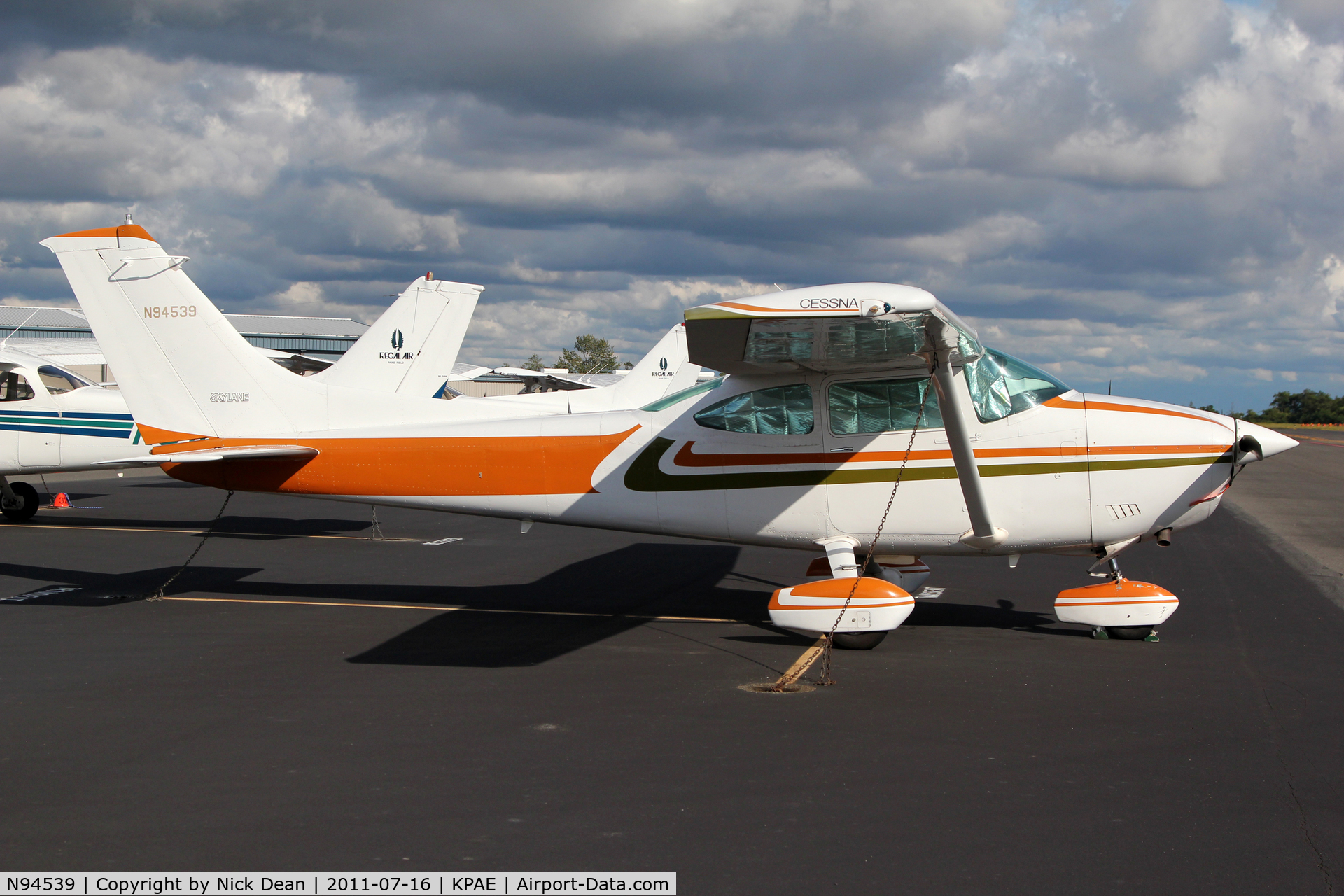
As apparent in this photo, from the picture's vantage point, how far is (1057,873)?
3.47 metres

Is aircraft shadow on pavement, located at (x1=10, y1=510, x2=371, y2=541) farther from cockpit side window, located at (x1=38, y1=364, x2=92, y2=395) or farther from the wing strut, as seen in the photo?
the wing strut

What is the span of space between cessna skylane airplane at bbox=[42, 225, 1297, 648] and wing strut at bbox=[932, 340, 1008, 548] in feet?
0.06

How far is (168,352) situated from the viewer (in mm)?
8422

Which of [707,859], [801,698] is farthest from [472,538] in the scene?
[707,859]

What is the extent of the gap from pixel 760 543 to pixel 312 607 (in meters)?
4.29

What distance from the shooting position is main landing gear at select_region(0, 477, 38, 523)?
14.4 metres

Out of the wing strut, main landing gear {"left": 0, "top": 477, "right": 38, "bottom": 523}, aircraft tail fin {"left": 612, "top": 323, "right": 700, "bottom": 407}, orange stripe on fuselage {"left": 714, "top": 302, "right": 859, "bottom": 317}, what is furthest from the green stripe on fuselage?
main landing gear {"left": 0, "top": 477, "right": 38, "bottom": 523}

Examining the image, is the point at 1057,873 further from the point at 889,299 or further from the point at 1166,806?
the point at 889,299

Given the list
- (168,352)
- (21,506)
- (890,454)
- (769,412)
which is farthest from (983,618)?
(21,506)

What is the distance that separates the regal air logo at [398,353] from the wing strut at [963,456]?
446 inches

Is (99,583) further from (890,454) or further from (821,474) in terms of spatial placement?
(890,454)
